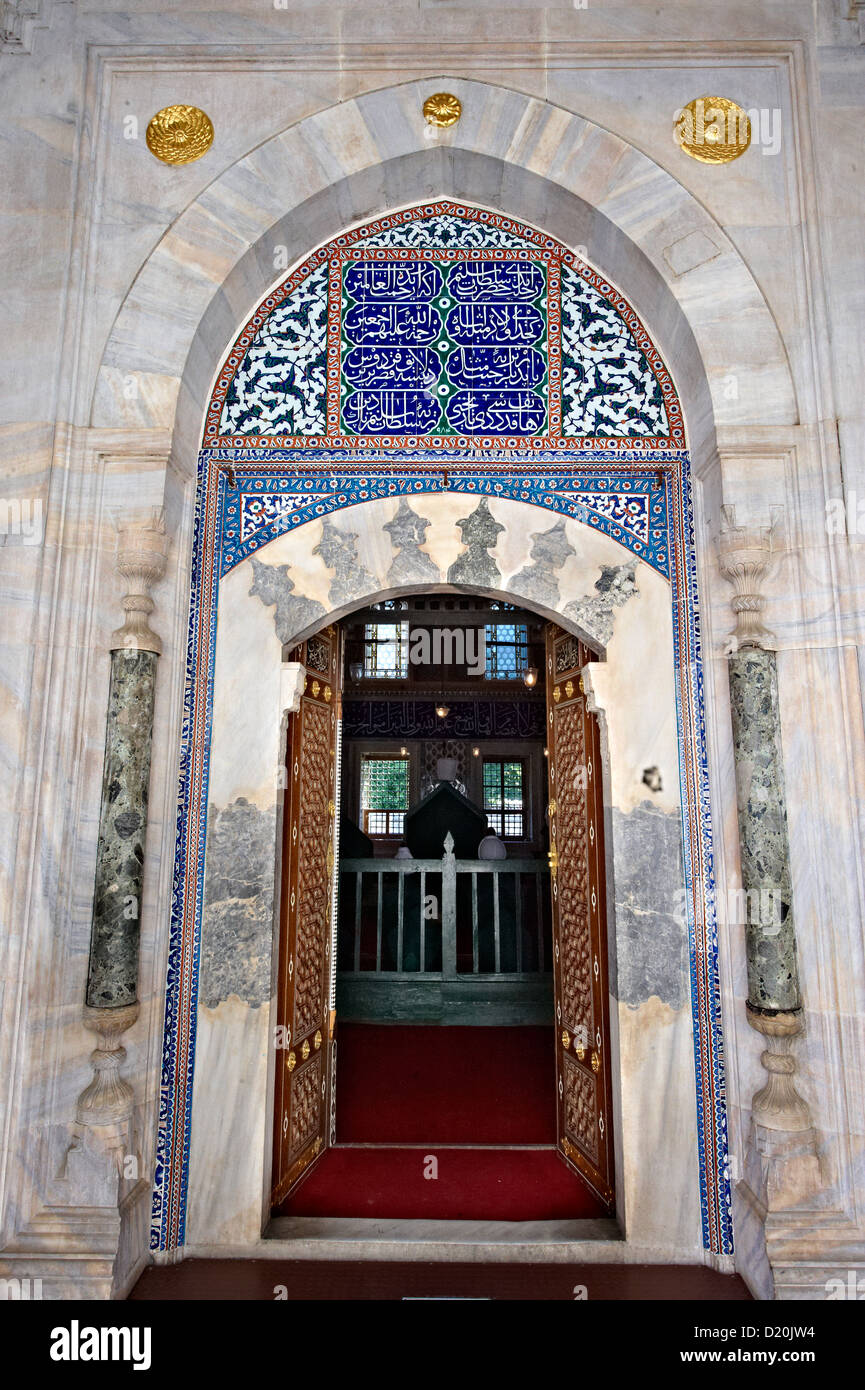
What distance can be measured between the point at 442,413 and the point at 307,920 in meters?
1.92

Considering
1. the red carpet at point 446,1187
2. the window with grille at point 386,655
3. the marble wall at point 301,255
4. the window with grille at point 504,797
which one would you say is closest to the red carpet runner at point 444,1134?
the red carpet at point 446,1187

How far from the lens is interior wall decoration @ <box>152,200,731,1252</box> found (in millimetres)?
2684

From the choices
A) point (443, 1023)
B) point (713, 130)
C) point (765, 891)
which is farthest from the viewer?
point (443, 1023)

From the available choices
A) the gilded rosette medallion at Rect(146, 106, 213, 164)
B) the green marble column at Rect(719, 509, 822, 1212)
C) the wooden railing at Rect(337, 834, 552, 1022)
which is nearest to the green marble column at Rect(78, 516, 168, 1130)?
the gilded rosette medallion at Rect(146, 106, 213, 164)

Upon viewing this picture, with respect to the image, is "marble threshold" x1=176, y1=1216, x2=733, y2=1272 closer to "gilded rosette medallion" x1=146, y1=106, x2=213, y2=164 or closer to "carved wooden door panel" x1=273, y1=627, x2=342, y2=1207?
"carved wooden door panel" x1=273, y1=627, x2=342, y2=1207

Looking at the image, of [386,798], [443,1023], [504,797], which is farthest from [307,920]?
[504,797]

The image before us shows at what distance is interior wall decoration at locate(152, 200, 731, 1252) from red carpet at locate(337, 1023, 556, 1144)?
133 centimetres

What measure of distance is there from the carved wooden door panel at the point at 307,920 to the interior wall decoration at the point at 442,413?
1.15 ft

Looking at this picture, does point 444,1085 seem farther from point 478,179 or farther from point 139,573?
point 478,179

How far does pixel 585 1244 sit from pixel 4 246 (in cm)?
370

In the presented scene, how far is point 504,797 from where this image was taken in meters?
10.3

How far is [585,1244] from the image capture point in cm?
240

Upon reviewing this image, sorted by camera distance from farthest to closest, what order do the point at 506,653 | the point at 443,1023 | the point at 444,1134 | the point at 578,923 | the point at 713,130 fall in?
the point at 506,653 → the point at 443,1023 → the point at 444,1134 → the point at 578,923 → the point at 713,130
